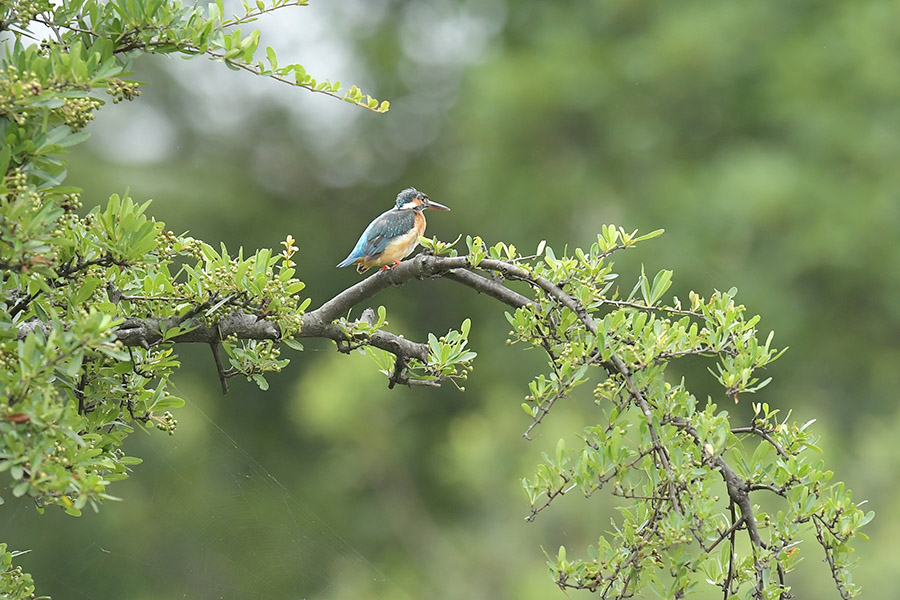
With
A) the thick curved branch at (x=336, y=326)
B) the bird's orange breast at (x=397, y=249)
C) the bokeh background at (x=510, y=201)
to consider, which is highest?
the bokeh background at (x=510, y=201)

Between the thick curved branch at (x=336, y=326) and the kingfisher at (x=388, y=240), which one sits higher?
the kingfisher at (x=388, y=240)

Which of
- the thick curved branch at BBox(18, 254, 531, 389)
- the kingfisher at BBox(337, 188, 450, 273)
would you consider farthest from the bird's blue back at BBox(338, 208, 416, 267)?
the thick curved branch at BBox(18, 254, 531, 389)

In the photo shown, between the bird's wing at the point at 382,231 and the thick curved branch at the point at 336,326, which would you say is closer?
the thick curved branch at the point at 336,326

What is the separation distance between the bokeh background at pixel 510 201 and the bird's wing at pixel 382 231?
2.33m

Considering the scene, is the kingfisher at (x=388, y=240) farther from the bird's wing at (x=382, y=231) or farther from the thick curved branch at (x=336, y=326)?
the thick curved branch at (x=336, y=326)

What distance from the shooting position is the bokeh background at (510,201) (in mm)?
4871

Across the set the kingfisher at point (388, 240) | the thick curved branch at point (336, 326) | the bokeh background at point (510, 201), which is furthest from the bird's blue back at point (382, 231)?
the bokeh background at point (510, 201)

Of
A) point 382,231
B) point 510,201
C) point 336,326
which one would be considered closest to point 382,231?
point 382,231

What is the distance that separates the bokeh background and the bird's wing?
2.33 meters

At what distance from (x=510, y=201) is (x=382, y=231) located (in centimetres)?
397

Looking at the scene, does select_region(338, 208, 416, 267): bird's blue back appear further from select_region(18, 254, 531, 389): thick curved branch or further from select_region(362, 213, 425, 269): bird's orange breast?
select_region(18, 254, 531, 389): thick curved branch

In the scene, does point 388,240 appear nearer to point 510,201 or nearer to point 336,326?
point 336,326

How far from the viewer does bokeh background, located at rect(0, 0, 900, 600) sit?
4.87 meters

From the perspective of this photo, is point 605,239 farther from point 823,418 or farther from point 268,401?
point 268,401
